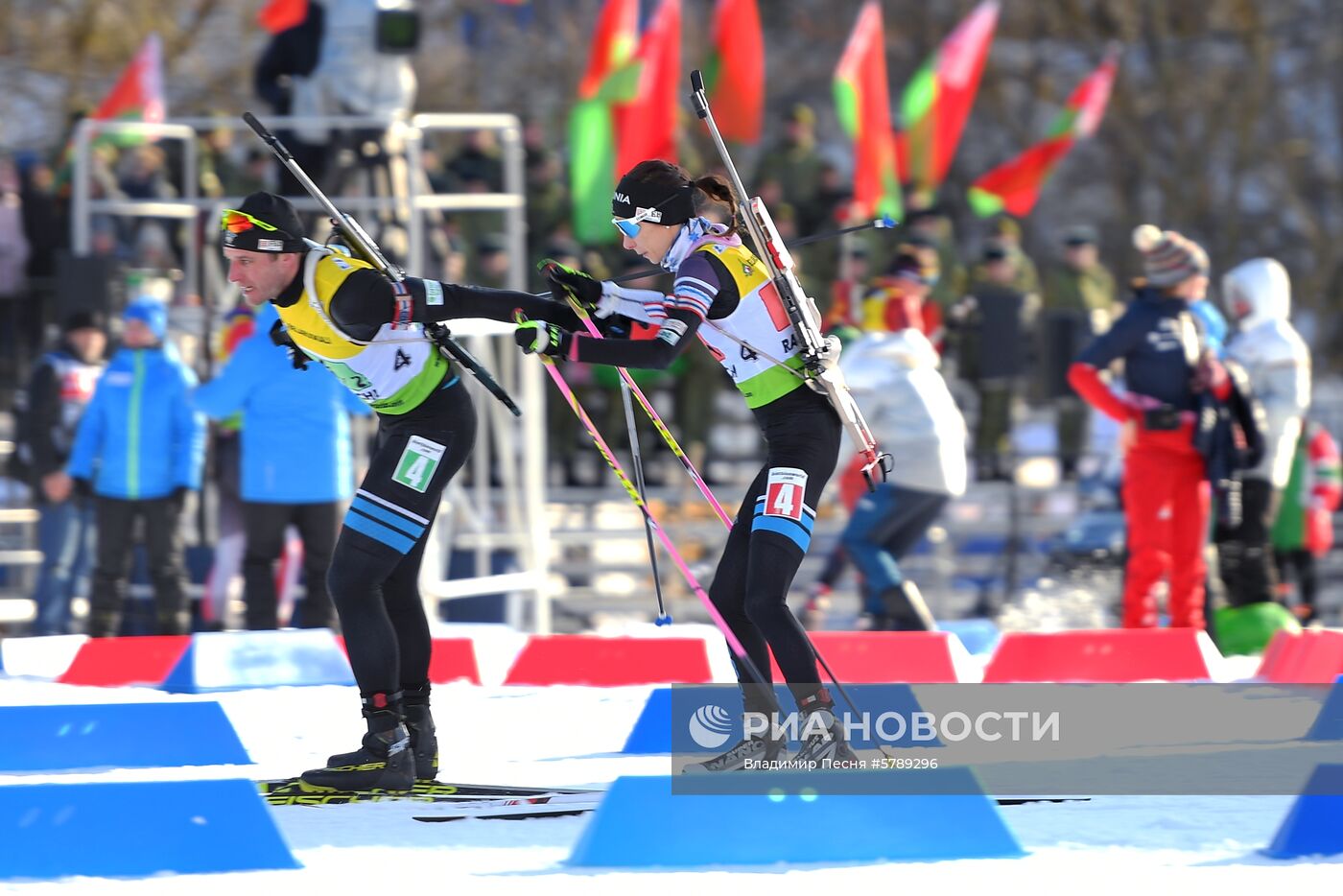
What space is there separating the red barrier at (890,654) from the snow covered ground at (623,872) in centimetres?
175

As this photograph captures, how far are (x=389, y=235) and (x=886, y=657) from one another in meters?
3.56

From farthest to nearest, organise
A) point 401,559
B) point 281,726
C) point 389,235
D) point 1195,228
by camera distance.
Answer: point 1195,228 → point 389,235 → point 281,726 → point 401,559

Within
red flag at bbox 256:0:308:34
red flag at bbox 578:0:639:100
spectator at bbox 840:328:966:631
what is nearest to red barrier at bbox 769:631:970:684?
spectator at bbox 840:328:966:631

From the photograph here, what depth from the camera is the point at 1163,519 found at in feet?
30.9

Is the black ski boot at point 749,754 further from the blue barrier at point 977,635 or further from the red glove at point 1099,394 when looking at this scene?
the blue barrier at point 977,635

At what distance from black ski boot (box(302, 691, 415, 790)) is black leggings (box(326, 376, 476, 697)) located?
55 millimetres

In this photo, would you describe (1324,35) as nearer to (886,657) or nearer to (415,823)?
(886,657)

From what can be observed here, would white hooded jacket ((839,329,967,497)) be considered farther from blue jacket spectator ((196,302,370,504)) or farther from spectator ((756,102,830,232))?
spectator ((756,102,830,232))

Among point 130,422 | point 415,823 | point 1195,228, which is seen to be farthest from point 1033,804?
point 1195,228

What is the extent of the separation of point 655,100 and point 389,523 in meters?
8.43

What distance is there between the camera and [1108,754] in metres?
6.71

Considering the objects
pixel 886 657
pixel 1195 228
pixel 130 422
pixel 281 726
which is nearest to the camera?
pixel 281 726

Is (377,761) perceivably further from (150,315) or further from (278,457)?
(150,315)

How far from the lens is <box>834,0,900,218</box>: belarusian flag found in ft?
47.6
